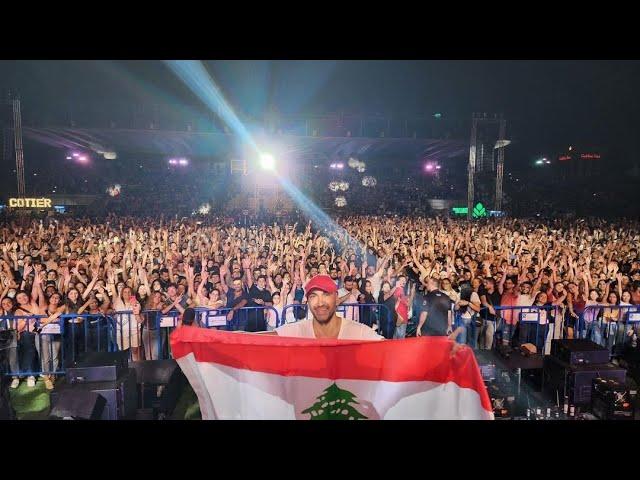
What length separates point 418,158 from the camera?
4606 cm

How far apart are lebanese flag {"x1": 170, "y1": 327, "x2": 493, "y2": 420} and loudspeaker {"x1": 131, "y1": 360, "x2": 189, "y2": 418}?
1544mm

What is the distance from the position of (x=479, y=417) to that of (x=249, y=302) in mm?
4441

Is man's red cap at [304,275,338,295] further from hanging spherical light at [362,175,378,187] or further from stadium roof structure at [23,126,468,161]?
hanging spherical light at [362,175,378,187]

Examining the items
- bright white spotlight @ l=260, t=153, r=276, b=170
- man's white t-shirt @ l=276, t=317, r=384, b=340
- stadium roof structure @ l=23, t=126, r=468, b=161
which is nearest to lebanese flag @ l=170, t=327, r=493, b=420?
man's white t-shirt @ l=276, t=317, r=384, b=340

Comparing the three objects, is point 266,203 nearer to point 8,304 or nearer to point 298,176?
point 298,176

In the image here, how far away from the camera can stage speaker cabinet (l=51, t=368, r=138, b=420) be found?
4410 mm

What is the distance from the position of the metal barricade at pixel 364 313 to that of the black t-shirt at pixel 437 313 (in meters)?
0.61

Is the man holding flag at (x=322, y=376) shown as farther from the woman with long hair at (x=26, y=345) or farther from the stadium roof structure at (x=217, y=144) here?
the stadium roof structure at (x=217, y=144)

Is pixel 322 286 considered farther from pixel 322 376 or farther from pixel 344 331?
pixel 322 376

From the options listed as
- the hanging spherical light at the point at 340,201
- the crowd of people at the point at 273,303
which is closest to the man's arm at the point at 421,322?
the crowd of people at the point at 273,303

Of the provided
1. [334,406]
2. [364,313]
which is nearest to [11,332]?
[334,406]

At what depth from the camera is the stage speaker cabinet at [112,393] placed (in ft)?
14.5

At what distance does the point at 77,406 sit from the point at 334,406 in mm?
2435
